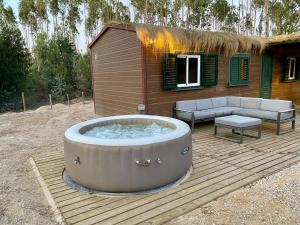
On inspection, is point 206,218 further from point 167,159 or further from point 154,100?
point 154,100

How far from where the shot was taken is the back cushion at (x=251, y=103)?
6219mm

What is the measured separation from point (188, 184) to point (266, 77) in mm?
7057

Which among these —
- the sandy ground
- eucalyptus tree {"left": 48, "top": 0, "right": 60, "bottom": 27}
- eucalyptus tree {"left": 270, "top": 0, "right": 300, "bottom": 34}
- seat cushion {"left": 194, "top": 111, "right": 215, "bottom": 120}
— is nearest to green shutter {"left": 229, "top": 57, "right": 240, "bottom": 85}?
seat cushion {"left": 194, "top": 111, "right": 215, "bottom": 120}

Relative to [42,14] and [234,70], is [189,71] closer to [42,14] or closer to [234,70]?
[234,70]

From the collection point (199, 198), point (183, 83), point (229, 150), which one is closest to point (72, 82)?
point (183, 83)

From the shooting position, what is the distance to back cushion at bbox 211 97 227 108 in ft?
21.6

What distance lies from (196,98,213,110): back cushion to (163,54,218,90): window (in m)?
0.52

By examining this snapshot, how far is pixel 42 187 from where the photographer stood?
3.01 m

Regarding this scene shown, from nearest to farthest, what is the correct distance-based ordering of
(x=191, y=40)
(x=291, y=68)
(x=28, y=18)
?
(x=191, y=40)
(x=291, y=68)
(x=28, y=18)

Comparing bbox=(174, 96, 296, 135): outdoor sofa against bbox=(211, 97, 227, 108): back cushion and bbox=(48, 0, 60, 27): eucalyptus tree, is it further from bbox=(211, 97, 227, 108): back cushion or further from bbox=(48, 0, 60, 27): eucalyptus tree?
bbox=(48, 0, 60, 27): eucalyptus tree

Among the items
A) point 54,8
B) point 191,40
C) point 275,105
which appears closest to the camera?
point 275,105

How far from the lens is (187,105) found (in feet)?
19.9

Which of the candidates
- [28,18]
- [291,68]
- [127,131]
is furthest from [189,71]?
[28,18]

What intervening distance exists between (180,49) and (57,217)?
486 centimetres
